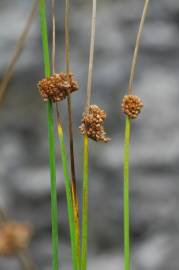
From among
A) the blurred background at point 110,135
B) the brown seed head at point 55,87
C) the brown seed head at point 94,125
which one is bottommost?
the blurred background at point 110,135

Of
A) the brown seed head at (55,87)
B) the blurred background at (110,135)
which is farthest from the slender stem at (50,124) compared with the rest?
the blurred background at (110,135)

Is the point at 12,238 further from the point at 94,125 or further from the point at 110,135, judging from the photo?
the point at 110,135

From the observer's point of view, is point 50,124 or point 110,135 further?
point 110,135

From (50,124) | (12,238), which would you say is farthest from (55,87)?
(12,238)

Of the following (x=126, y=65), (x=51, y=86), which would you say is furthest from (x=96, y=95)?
(x=51, y=86)

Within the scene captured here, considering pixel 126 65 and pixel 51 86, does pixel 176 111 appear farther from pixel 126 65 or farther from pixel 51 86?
pixel 51 86

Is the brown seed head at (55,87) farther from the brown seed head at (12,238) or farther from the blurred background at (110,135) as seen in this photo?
the blurred background at (110,135)
